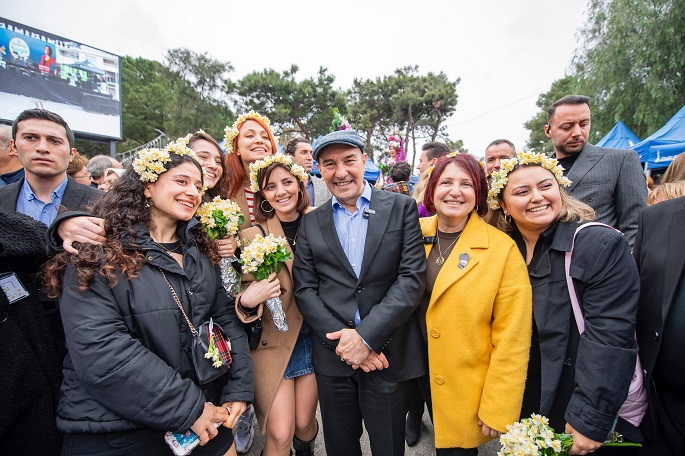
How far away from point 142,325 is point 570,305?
8.60 feet

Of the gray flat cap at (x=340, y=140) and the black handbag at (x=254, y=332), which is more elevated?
the gray flat cap at (x=340, y=140)

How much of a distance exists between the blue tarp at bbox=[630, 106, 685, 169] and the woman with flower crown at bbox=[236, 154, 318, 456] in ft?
39.4

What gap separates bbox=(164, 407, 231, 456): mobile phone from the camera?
1.82 metres

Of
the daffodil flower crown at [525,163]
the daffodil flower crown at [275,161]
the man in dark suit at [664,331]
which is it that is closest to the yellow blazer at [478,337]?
the daffodil flower crown at [525,163]

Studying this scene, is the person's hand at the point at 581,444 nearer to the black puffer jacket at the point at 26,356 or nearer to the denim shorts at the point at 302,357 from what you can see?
the denim shorts at the point at 302,357

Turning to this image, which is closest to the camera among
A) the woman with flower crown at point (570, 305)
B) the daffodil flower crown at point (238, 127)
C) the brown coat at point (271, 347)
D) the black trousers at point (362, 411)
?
the woman with flower crown at point (570, 305)

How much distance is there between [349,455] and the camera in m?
2.45

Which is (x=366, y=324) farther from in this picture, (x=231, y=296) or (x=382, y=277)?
(x=231, y=296)

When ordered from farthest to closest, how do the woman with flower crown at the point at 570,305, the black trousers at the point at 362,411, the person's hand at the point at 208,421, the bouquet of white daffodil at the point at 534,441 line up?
the black trousers at the point at 362,411
the person's hand at the point at 208,421
the woman with flower crown at the point at 570,305
the bouquet of white daffodil at the point at 534,441

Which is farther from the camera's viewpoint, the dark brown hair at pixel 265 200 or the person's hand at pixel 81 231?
the dark brown hair at pixel 265 200

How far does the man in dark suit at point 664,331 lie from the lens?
1.81 m

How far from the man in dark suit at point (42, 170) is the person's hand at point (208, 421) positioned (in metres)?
2.15

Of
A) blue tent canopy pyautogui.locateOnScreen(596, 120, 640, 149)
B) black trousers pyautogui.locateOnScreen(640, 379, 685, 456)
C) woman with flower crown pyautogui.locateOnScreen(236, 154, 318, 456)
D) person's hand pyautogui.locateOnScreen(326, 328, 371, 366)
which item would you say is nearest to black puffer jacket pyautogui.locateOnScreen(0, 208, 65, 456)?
woman with flower crown pyautogui.locateOnScreen(236, 154, 318, 456)

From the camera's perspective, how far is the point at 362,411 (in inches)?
93.5
